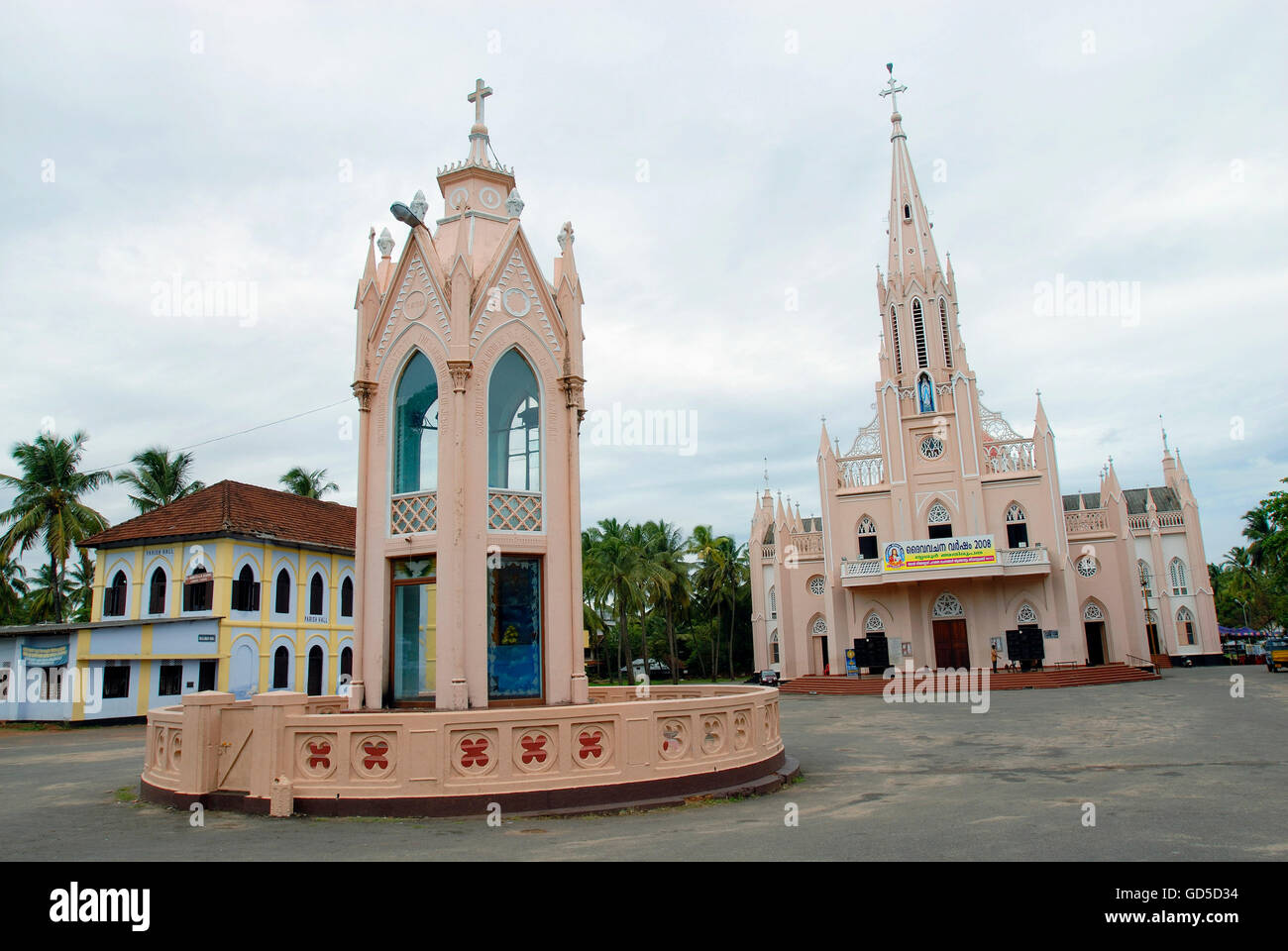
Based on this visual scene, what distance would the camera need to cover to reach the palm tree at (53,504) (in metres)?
35.4

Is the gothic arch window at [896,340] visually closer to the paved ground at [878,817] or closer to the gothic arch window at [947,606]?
the gothic arch window at [947,606]

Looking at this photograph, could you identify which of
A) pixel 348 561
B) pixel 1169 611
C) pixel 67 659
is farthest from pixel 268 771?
pixel 1169 611

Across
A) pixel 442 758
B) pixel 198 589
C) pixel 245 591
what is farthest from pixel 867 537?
pixel 442 758

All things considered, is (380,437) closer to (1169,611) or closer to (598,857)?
(598,857)

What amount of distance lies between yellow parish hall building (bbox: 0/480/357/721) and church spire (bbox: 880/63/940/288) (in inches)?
1267

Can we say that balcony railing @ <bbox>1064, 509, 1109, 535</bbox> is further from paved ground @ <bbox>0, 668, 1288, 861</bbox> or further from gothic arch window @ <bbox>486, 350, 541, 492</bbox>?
gothic arch window @ <bbox>486, 350, 541, 492</bbox>

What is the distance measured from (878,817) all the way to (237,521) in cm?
2722

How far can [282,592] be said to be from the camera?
3183 centimetres

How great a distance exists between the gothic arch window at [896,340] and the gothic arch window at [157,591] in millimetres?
35379

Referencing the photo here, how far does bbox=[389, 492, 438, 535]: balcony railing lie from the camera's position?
38.7 feet

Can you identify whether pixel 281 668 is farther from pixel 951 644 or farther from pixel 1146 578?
pixel 1146 578

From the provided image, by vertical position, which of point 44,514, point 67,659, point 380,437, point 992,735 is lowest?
point 992,735

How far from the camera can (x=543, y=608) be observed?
39.3 feet
